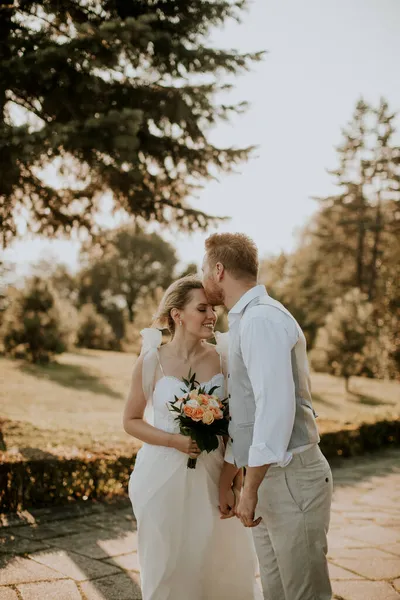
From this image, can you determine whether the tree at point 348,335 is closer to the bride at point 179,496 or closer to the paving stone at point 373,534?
the paving stone at point 373,534

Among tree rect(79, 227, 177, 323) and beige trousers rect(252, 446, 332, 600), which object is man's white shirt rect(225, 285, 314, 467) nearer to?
beige trousers rect(252, 446, 332, 600)

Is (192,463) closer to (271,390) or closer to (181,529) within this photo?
(181,529)

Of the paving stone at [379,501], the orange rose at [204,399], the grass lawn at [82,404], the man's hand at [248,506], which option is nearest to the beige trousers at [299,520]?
the man's hand at [248,506]

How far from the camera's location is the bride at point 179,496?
3432mm

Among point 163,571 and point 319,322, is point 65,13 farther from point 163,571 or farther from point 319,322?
point 319,322

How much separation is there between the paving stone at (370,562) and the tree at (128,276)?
45023 mm

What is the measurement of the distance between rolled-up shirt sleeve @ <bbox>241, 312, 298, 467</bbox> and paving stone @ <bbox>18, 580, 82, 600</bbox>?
243 centimetres

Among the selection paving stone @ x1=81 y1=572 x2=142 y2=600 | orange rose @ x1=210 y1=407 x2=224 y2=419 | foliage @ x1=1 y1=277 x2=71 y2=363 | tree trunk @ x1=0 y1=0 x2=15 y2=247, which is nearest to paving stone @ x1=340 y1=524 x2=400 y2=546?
paving stone @ x1=81 y1=572 x2=142 y2=600

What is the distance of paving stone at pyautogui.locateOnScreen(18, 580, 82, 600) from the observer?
3.97 m

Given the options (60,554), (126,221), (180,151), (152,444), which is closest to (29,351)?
(126,221)

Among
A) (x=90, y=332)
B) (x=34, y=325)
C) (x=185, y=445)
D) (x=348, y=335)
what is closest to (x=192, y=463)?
(x=185, y=445)

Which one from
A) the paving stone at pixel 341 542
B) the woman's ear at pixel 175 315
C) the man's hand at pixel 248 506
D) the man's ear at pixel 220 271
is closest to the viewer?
the man's hand at pixel 248 506

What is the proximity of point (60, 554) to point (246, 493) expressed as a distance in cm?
304

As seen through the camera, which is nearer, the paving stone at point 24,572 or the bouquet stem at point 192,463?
the bouquet stem at point 192,463
